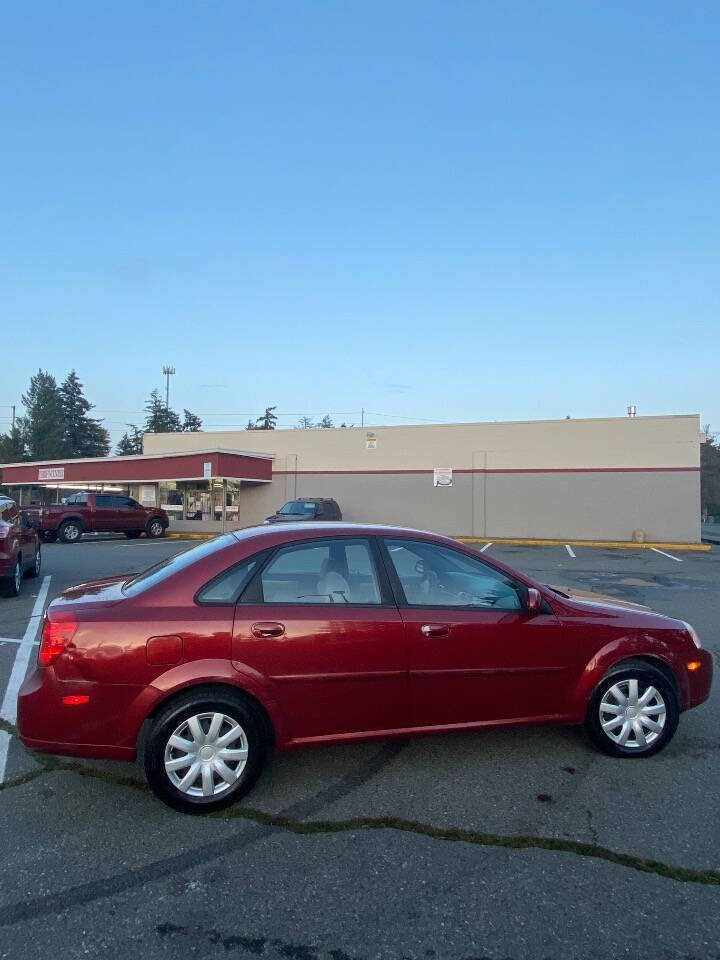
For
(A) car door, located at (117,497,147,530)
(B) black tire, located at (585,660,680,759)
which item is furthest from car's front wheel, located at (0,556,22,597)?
(A) car door, located at (117,497,147,530)

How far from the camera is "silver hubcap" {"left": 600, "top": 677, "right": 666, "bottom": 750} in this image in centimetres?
454

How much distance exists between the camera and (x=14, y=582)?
35.9 feet

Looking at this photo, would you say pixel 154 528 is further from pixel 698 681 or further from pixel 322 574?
pixel 698 681

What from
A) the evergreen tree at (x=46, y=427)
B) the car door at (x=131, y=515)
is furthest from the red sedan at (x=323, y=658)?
the evergreen tree at (x=46, y=427)

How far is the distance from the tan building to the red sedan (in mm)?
22942

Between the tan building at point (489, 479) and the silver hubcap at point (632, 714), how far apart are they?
2322cm

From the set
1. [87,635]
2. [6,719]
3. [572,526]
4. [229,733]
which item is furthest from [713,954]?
[572,526]

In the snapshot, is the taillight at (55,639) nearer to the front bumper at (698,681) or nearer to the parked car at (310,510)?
the front bumper at (698,681)

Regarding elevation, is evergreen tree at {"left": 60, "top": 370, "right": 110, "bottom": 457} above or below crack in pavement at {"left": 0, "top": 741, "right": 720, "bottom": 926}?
above

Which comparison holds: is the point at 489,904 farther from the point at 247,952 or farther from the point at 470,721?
the point at 470,721

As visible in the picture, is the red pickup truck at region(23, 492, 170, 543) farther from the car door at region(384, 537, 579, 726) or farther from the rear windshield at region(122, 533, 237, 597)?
the car door at region(384, 537, 579, 726)

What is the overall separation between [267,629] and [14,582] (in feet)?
28.2

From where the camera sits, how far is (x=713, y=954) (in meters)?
2.69

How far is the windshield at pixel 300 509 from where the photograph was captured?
2427 centimetres
